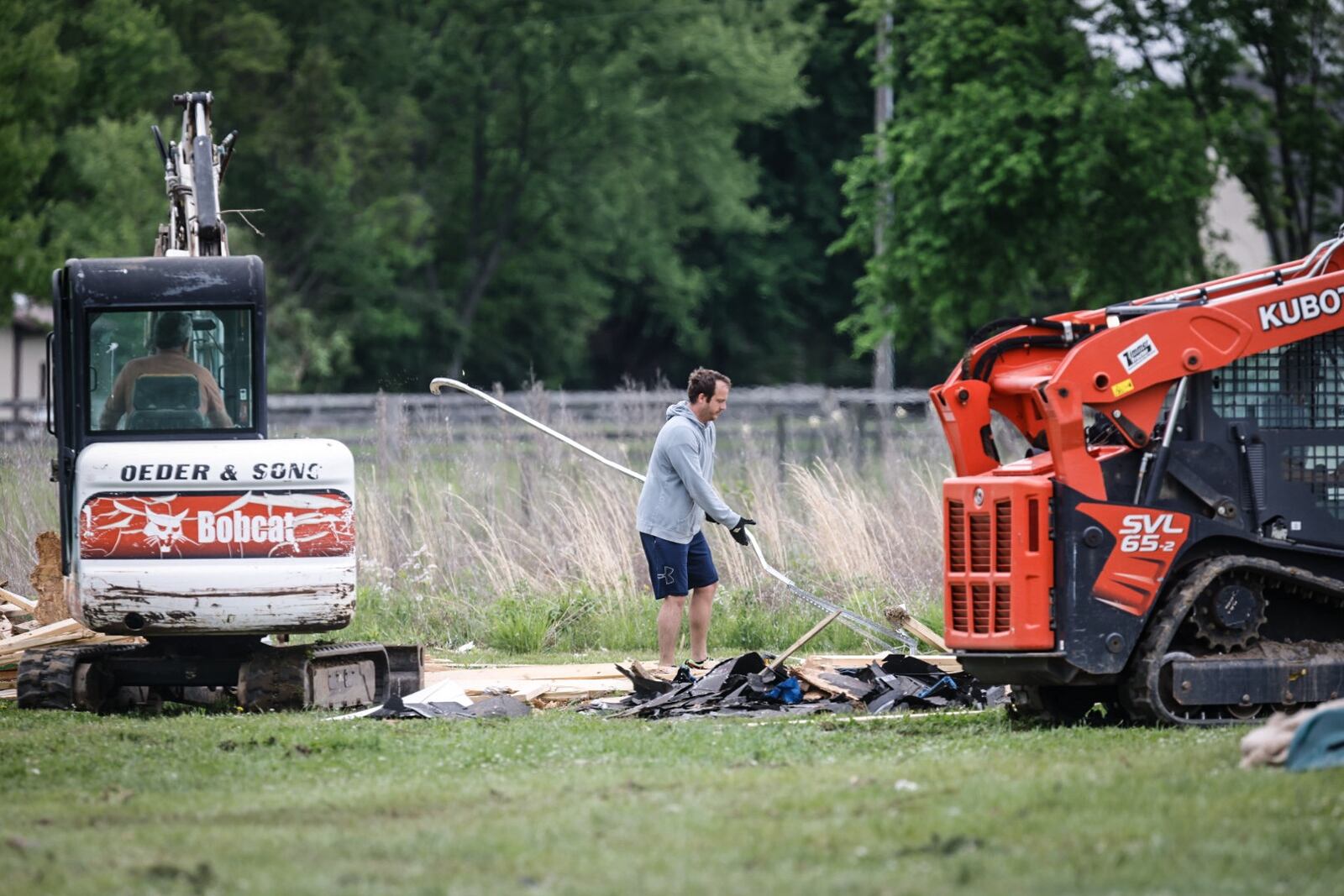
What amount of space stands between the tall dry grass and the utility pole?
1145cm

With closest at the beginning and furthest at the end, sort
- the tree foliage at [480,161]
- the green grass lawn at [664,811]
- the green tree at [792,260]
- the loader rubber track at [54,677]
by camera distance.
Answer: the green grass lawn at [664,811], the loader rubber track at [54,677], the tree foliage at [480,161], the green tree at [792,260]

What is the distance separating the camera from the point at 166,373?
34.3ft

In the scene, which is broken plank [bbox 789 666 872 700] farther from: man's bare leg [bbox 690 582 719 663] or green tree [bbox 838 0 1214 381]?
green tree [bbox 838 0 1214 381]

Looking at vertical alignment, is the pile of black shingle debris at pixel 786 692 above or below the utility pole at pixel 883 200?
below

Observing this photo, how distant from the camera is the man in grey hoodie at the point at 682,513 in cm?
1133

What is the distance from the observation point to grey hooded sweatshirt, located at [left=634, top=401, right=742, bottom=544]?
444 inches

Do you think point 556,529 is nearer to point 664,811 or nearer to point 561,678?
point 561,678

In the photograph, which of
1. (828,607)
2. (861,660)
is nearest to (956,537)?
(861,660)

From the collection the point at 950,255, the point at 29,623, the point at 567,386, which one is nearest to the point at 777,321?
the point at 567,386

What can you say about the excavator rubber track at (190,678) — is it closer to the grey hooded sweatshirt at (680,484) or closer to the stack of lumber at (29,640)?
the stack of lumber at (29,640)

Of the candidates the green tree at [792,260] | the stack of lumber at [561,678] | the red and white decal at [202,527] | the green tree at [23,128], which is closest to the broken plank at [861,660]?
the stack of lumber at [561,678]

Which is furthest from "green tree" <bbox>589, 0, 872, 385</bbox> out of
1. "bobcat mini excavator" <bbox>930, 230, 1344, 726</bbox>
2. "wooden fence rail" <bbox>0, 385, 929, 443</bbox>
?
"bobcat mini excavator" <bbox>930, 230, 1344, 726</bbox>

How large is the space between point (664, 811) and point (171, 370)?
192 inches

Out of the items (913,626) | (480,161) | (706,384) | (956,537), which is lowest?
(913,626)
